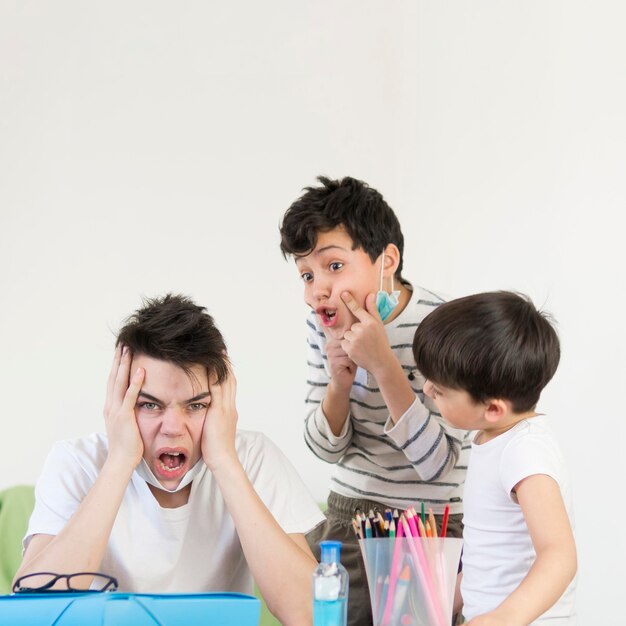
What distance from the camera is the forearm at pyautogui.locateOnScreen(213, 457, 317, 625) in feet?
4.64

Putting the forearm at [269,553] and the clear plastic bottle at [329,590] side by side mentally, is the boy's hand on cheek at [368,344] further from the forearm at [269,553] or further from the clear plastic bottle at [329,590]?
the clear plastic bottle at [329,590]

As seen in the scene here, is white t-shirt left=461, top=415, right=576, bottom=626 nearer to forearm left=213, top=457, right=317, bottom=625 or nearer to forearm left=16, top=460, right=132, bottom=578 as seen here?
forearm left=213, top=457, right=317, bottom=625

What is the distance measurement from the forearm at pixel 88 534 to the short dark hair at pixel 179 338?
209 millimetres

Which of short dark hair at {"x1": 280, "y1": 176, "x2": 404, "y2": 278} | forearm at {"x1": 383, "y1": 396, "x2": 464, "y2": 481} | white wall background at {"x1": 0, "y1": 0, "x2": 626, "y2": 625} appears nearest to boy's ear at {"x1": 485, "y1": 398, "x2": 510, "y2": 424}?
forearm at {"x1": 383, "y1": 396, "x2": 464, "y2": 481}

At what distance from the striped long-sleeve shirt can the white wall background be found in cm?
62

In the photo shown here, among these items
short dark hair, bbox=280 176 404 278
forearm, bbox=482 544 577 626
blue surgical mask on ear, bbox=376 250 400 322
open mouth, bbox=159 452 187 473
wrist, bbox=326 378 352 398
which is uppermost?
short dark hair, bbox=280 176 404 278

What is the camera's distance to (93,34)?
8.76ft

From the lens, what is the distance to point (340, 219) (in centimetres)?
176

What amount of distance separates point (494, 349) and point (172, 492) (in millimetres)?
684

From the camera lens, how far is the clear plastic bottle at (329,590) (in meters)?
1.06

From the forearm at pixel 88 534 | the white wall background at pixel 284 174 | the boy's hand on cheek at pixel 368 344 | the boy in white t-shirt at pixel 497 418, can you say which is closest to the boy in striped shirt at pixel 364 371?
the boy's hand on cheek at pixel 368 344

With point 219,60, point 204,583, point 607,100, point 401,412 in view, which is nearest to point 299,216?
point 401,412

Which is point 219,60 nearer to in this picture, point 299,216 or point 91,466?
point 299,216

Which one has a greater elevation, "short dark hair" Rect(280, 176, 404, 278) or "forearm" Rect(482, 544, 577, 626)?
"short dark hair" Rect(280, 176, 404, 278)
